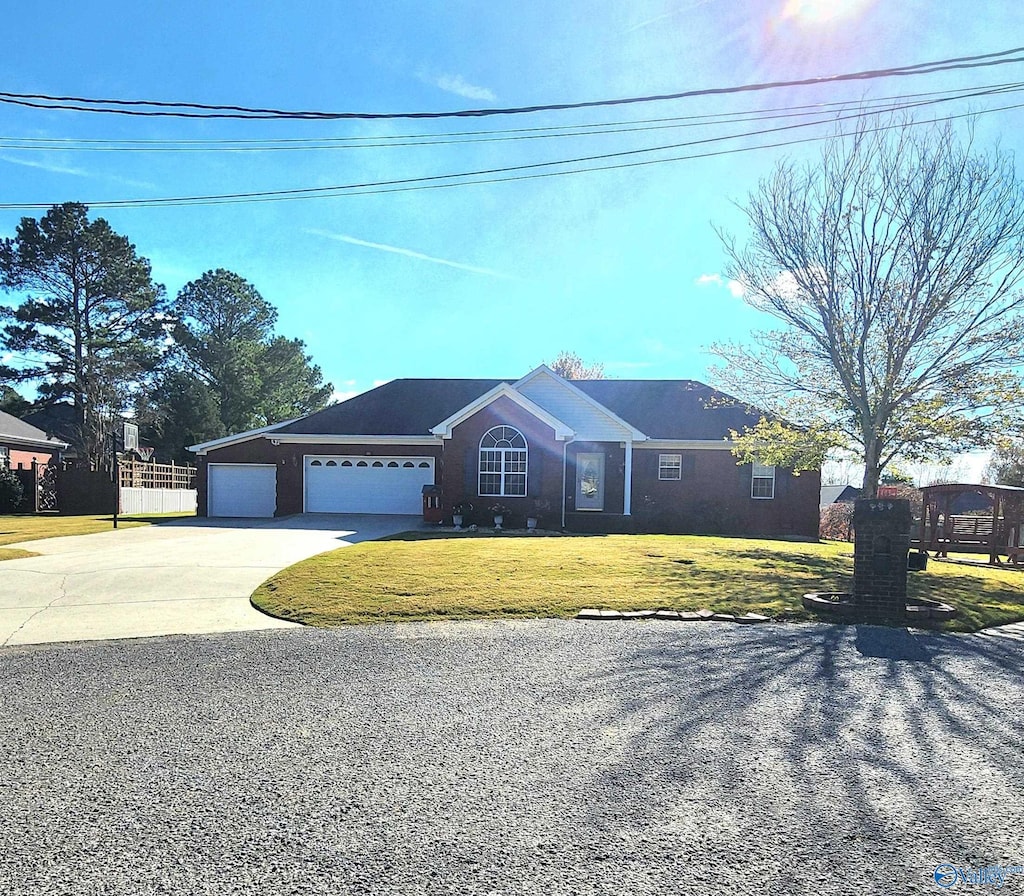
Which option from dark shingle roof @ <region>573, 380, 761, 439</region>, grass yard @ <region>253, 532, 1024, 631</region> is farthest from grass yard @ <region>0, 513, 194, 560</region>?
dark shingle roof @ <region>573, 380, 761, 439</region>

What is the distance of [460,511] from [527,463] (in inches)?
98.9

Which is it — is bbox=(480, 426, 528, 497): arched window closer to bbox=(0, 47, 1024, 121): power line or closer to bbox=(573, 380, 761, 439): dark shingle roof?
bbox=(573, 380, 761, 439): dark shingle roof

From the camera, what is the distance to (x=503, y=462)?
20812 mm

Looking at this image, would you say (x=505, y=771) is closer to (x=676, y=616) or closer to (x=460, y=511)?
(x=676, y=616)

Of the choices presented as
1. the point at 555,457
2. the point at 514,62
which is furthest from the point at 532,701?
the point at 555,457

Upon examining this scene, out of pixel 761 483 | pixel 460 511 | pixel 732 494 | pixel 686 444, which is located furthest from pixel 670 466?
pixel 460 511

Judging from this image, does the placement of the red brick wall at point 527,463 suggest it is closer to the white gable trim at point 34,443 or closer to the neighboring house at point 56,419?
the white gable trim at point 34,443

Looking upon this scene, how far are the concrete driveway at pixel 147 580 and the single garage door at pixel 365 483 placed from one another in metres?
4.88

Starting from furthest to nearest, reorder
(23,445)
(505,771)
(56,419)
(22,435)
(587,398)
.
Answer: (56,419)
(23,445)
(22,435)
(587,398)
(505,771)

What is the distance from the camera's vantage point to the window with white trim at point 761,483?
22391mm

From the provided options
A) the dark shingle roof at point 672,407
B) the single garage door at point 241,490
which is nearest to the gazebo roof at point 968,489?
the dark shingle roof at point 672,407

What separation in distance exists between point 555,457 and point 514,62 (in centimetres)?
1281

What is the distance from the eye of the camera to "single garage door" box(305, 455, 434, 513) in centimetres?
2344

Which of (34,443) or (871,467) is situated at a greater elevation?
(34,443)
